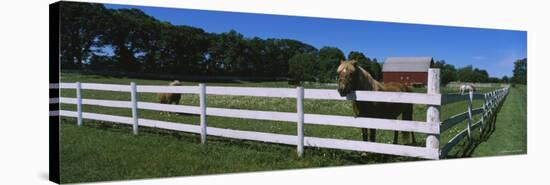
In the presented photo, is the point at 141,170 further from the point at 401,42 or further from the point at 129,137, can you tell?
the point at 401,42

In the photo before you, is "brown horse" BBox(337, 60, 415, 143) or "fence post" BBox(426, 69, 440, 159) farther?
"fence post" BBox(426, 69, 440, 159)

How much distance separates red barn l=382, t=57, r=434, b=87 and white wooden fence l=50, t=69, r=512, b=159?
2.24ft

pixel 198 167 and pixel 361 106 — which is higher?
pixel 361 106

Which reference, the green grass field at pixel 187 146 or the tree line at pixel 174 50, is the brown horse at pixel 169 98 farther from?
the tree line at pixel 174 50

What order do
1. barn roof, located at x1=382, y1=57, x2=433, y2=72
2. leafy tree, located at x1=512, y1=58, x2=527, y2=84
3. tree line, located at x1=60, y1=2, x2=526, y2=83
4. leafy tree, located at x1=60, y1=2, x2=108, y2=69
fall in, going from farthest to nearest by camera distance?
leafy tree, located at x1=512, y1=58, x2=527, y2=84 → barn roof, located at x1=382, y1=57, x2=433, y2=72 → tree line, located at x1=60, y1=2, x2=526, y2=83 → leafy tree, located at x1=60, y1=2, x2=108, y2=69

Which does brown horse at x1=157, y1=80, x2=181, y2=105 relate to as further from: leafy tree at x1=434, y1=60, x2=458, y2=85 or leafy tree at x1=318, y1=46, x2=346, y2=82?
leafy tree at x1=434, y1=60, x2=458, y2=85

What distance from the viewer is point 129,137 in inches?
260

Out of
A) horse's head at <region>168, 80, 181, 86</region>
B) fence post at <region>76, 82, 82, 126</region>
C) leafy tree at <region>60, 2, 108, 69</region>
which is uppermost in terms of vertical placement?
leafy tree at <region>60, 2, 108, 69</region>

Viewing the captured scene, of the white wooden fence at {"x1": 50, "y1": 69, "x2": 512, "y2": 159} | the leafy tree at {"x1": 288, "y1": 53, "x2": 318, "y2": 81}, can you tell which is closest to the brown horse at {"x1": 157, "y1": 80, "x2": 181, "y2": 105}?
the white wooden fence at {"x1": 50, "y1": 69, "x2": 512, "y2": 159}

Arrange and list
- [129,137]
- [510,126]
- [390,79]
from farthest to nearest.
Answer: [510,126]
[390,79]
[129,137]

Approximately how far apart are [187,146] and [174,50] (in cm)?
112

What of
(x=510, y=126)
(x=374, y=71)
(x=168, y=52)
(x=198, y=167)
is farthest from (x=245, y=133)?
(x=510, y=126)

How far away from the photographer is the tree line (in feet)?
18.8

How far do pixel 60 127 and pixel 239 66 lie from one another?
2248 millimetres
